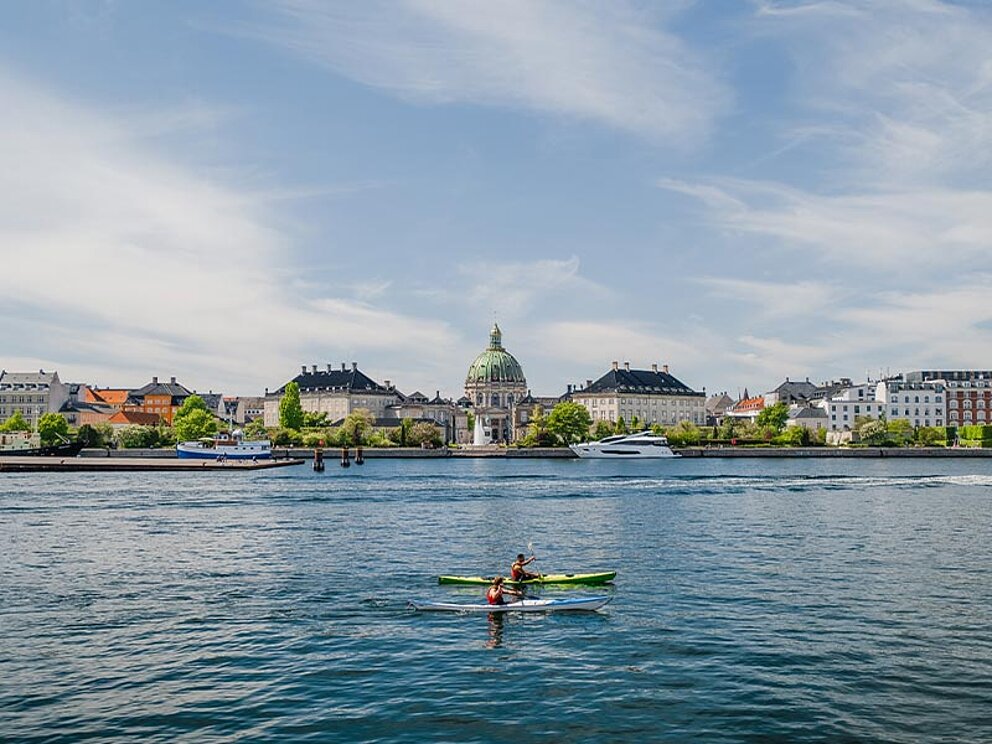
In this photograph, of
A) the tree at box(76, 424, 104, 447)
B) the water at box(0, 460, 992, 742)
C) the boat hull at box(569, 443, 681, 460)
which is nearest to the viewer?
the water at box(0, 460, 992, 742)

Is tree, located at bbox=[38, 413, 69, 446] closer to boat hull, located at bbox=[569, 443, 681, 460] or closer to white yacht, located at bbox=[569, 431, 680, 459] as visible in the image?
white yacht, located at bbox=[569, 431, 680, 459]

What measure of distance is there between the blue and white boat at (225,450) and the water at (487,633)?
9495 centimetres

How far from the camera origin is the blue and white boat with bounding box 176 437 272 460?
15988cm

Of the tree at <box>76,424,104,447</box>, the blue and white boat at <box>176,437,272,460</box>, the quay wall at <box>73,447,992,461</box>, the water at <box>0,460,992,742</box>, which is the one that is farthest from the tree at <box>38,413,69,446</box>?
the water at <box>0,460,992,742</box>

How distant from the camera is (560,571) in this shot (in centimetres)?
4391

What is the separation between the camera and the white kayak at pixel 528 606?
1350 inches

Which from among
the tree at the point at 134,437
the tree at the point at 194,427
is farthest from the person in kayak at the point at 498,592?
the tree at the point at 134,437

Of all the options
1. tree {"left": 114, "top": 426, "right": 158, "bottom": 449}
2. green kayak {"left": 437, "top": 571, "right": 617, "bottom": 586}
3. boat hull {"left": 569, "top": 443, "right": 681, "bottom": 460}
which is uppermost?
tree {"left": 114, "top": 426, "right": 158, "bottom": 449}

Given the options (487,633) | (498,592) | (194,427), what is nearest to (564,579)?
(498,592)

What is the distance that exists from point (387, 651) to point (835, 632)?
562 inches

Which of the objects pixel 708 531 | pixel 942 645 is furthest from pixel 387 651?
pixel 708 531

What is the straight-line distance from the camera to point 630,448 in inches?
7495

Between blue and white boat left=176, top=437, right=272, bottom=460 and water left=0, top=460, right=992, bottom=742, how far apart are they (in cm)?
9495

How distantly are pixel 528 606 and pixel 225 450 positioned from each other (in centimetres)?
13491
